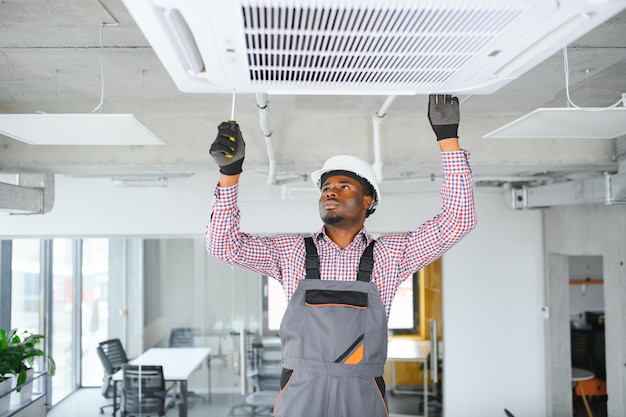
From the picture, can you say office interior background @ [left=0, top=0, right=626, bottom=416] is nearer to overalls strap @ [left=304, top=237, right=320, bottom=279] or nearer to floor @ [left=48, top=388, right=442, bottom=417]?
floor @ [left=48, top=388, right=442, bottom=417]

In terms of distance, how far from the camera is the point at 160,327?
6.27m

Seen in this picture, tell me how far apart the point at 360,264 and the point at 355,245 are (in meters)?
0.10

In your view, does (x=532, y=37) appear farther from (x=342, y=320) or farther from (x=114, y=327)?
(x=114, y=327)

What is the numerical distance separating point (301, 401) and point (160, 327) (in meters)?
5.09

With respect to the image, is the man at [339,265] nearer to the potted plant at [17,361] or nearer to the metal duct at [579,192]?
the metal duct at [579,192]

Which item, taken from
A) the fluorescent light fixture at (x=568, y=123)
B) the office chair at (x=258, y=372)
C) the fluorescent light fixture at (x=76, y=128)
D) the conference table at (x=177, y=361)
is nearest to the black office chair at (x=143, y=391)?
the conference table at (x=177, y=361)

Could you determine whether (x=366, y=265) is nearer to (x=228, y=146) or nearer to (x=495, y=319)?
(x=228, y=146)

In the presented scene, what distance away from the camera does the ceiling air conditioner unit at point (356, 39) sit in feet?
2.71

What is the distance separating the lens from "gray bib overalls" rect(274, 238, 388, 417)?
150 cm

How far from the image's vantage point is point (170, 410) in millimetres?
6109

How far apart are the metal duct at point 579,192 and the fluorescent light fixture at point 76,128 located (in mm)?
3150

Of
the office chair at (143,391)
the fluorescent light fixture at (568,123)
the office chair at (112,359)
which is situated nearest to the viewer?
the fluorescent light fixture at (568,123)

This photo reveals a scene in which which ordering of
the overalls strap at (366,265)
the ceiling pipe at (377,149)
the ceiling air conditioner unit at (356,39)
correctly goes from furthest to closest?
the ceiling pipe at (377,149) < the overalls strap at (366,265) < the ceiling air conditioner unit at (356,39)

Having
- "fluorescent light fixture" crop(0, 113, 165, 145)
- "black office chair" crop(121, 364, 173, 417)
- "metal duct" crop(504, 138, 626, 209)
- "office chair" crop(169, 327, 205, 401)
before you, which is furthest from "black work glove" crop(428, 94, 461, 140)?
"office chair" crop(169, 327, 205, 401)
